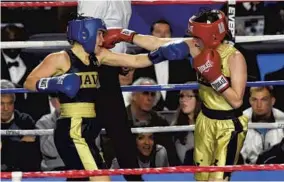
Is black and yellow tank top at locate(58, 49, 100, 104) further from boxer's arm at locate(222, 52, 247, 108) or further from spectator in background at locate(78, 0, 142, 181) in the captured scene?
boxer's arm at locate(222, 52, 247, 108)

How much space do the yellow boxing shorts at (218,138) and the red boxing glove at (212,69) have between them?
18 centimetres

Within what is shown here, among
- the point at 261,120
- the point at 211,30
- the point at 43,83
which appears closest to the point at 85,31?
the point at 43,83

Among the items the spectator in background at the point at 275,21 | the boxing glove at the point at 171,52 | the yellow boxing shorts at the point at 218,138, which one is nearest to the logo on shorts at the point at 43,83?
the boxing glove at the point at 171,52

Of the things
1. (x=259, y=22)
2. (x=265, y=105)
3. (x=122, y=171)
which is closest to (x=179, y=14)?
(x=259, y=22)

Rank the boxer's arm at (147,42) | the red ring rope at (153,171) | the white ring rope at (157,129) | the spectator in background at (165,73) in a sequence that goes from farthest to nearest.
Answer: the spectator in background at (165,73), the white ring rope at (157,129), the boxer's arm at (147,42), the red ring rope at (153,171)

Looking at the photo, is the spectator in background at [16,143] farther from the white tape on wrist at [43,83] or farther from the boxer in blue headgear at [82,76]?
the white tape on wrist at [43,83]

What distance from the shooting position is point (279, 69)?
4.50 m

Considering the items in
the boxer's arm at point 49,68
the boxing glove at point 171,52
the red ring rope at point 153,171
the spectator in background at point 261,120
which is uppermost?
the boxing glove at point 171,52

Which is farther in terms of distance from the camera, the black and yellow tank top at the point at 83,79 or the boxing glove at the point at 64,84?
the black and yellow tank top at the point at 83,79

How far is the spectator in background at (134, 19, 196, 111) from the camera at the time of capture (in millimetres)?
4488

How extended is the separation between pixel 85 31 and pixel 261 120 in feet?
4.20

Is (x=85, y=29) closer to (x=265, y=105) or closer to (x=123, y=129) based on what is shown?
(x=123, y=129)

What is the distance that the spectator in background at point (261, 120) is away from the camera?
4.25m

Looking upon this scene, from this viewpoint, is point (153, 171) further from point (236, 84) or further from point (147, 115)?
point (147, 115)
